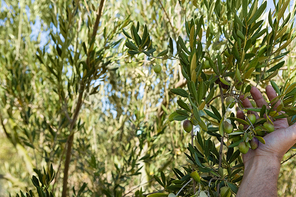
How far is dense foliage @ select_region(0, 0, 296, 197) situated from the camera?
0.94m

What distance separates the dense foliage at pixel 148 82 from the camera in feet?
3.07

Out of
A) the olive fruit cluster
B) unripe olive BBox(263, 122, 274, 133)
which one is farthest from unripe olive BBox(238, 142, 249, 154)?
unripe olive BBox(263, 122, 274, 133)

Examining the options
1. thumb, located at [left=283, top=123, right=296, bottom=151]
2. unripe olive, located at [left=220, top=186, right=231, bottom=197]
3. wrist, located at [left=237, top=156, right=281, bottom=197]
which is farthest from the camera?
thumb, located at [left=283, top=123, right=296, bottom=151]

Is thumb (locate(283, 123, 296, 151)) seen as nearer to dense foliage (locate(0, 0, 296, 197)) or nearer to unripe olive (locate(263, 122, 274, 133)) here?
dense foliage (locate(0, 0, 296, 197))

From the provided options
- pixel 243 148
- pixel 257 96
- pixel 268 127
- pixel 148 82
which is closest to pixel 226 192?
pixel 243 148

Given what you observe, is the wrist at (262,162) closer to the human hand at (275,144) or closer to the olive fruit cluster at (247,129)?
the human hand at (275,144)

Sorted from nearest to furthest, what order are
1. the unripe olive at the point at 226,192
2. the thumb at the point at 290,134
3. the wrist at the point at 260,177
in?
1. the unripe olive at the point at 226,192
2. the wrist at the point at 260,177
3. the thumb at the point at 290,134

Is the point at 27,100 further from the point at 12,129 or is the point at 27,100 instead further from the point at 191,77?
the point at 191,77

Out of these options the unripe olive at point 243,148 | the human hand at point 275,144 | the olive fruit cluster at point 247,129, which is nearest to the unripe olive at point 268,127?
the olive fruit cluster at point 247,129

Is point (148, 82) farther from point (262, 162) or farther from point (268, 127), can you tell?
point (268, 127)

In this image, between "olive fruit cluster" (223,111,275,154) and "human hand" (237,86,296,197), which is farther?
"human hand" (237,86,296,197)

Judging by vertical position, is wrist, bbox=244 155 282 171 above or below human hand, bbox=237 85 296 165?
below

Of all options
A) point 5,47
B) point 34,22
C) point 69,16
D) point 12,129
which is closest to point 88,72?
point 69,16

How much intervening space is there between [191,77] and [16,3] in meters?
2.37
